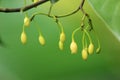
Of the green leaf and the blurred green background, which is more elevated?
the blurred green background

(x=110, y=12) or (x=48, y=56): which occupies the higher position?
(x=48, y=56)

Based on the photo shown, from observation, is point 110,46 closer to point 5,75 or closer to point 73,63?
point 73,63

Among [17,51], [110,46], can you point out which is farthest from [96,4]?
[17,51]

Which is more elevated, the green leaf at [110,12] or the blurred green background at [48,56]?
the blurred green background at [48,56]

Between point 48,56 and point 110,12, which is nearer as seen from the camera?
point 110,12

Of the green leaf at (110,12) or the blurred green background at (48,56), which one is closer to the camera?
the green leaf at (110,12)
